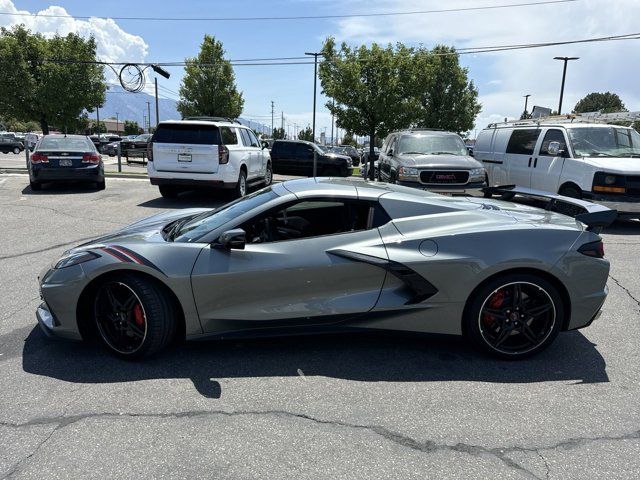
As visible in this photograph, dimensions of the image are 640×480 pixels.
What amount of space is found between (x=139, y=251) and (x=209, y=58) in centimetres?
3359

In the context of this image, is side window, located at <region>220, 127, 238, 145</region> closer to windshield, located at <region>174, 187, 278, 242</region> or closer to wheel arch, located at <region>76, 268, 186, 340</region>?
windshield, located at <region>174, 187, 278, 242</region>

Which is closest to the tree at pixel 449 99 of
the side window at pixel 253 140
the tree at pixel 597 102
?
the side window at pixel 253 140

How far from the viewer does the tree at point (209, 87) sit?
32969mm

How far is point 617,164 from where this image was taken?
9.16m

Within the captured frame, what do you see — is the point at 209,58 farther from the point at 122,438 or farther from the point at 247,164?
the point at 122,438

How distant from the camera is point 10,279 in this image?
5.48m

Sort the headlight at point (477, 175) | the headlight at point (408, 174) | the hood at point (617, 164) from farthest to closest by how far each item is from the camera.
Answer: the headlight at point (477, 175), the headlight at point (408, 174), the hood at point (617, 164)

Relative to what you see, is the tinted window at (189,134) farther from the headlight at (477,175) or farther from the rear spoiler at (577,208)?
the rear spoiler at (577,208)

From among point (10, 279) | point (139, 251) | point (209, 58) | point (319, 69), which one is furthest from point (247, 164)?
point (209, 58)

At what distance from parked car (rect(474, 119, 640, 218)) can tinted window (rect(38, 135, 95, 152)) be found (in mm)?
10619

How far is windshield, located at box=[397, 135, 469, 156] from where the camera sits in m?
11.0

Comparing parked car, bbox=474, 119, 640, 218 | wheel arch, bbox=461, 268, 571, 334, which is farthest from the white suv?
wheel arch, bbox=461, 268, 571, 334

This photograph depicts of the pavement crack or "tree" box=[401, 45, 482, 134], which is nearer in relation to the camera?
the pavement crack

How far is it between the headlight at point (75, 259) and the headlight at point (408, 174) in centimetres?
714
